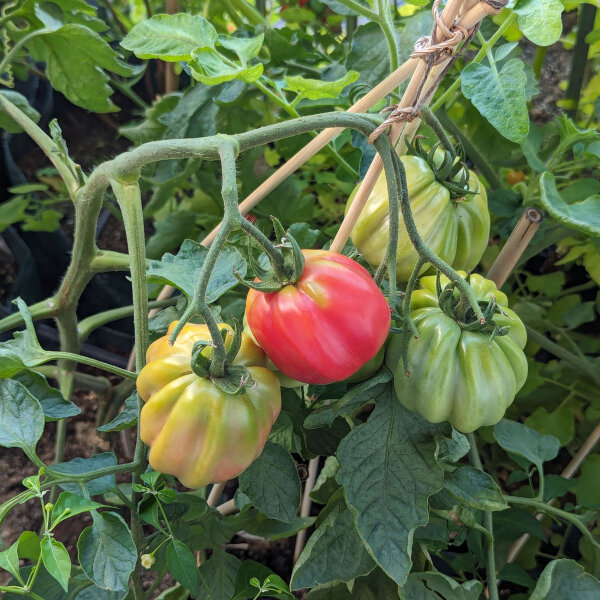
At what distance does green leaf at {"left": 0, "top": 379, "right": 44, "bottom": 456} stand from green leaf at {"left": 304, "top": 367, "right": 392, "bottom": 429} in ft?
0.80

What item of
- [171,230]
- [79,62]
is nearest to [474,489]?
[171,230]

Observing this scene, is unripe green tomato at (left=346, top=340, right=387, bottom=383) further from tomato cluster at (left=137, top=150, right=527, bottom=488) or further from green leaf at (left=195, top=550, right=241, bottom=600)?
green leaf at (left=195, top=550, right=241, bottom=600)

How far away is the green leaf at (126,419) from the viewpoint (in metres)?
0.57

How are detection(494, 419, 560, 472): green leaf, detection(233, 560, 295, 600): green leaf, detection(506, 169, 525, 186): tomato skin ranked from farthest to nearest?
detection(506, 169, 525, 186): tomato skin → detection(494, 419, 560, 472): green leaf → detection(233, 560, 295, 600): green leaf

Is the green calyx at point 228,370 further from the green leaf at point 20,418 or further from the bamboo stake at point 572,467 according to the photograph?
the bamboo stake at point 572,467

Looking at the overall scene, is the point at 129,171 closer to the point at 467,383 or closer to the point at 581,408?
the point at 467,383

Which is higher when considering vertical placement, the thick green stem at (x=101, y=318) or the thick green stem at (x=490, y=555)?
the thick green stem at (x=101, y=318)

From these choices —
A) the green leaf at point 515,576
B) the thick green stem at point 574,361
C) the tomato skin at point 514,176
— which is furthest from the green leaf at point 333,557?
the tomato skin at point 514,176

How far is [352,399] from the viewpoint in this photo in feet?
1.69

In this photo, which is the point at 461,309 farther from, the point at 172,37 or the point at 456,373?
the point at 172,37

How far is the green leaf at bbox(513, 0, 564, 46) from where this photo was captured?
446 mm

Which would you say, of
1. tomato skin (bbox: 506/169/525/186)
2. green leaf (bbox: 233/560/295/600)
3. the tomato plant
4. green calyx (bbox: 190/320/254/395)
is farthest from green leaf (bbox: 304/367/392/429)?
tomato skin (bbox: 506/169/525/186)

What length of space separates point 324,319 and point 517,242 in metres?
0.37

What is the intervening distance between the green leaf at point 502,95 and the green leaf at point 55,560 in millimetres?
527
